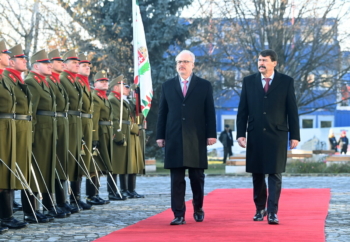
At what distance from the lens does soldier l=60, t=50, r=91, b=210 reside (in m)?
11.8

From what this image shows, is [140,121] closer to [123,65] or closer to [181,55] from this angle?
[181,55]

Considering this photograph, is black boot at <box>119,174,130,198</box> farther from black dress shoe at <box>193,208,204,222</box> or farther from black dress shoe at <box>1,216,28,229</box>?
black dress shoe at <box>1,216,28,229</box>

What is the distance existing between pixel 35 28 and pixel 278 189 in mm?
21949

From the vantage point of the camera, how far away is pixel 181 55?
32.4 feet

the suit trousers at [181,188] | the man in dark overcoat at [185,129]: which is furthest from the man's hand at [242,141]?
the suit trousers at [181,188]

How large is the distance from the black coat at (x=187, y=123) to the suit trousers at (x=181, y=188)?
129 millimetres

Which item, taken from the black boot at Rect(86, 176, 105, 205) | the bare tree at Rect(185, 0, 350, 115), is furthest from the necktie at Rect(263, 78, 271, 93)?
the bare tree at Rect(185, 0, 350, 115)

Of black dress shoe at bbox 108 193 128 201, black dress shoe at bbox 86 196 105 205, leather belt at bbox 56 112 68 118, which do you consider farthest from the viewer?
black dress shoe at bbox 108 193 128 201

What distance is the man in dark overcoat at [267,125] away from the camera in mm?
9742

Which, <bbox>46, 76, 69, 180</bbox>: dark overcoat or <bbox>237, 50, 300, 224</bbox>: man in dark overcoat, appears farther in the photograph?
<bbox>46, 76, 69, 180</bbox>: dark overcoat

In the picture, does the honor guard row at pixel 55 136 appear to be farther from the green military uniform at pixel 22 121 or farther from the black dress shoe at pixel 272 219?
the black dress shoe at pixel 272 219

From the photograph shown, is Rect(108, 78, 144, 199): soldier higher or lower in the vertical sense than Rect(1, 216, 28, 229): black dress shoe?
higher

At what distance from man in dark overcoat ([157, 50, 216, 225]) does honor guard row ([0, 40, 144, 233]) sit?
166 cm

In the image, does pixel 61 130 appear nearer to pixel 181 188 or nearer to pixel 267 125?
pixel 181 188
